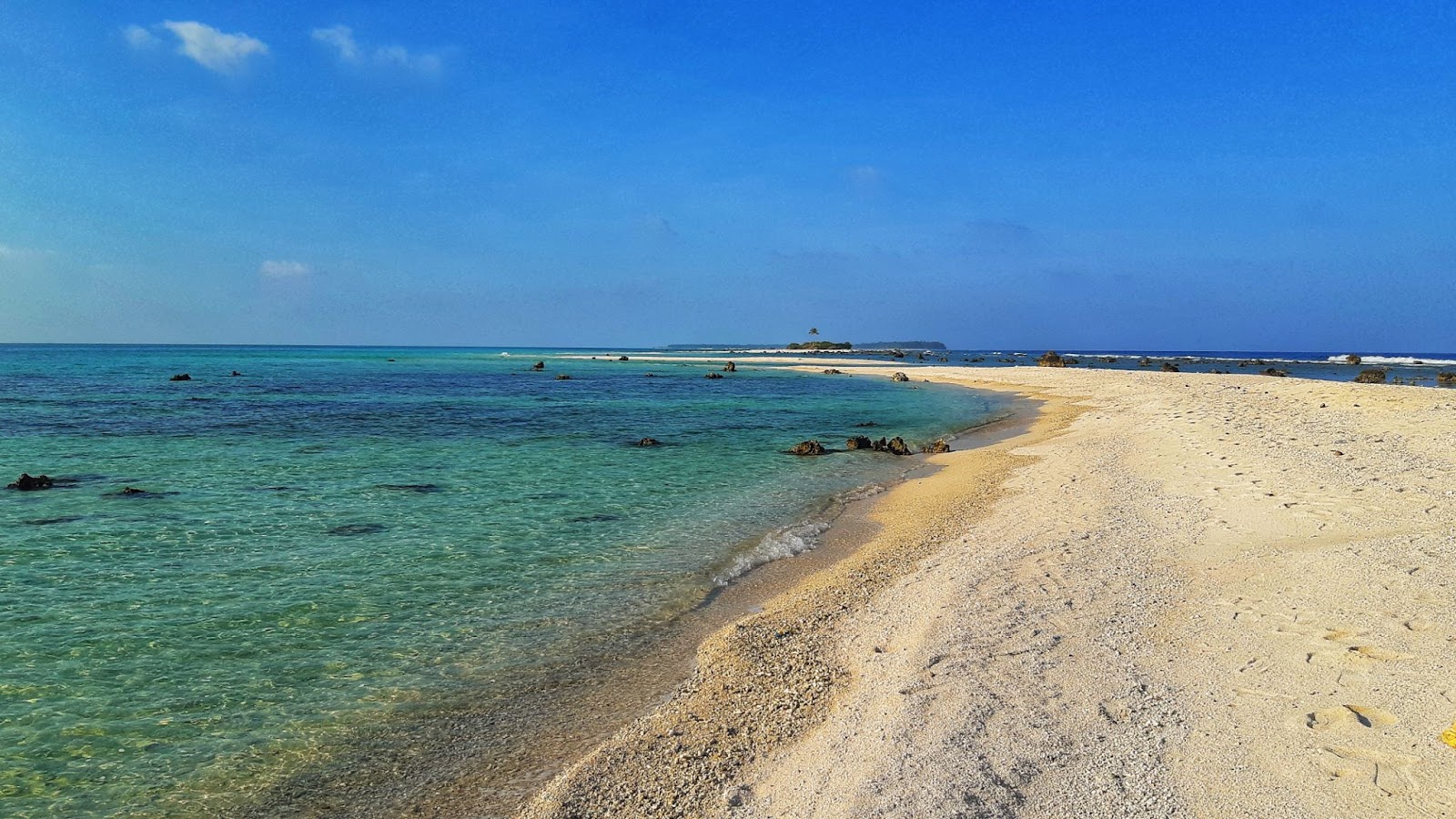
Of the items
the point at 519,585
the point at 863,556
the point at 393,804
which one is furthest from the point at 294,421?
the point at 393,804

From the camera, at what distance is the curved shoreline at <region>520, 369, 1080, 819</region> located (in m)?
5.17

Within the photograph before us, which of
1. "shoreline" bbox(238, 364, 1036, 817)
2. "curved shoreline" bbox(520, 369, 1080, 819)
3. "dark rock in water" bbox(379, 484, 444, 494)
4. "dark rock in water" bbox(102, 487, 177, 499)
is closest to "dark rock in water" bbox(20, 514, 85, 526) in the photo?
"dark rock in water" bbox(102, 487, 177, 499)

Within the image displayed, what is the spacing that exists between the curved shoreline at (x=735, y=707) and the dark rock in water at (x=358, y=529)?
7.35 meters

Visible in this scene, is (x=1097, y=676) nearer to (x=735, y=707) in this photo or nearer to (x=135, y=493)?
(x=735, y=707)

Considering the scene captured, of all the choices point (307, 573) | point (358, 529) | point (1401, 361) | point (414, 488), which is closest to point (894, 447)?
point (414, 488)

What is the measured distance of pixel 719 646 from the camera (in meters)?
7.87

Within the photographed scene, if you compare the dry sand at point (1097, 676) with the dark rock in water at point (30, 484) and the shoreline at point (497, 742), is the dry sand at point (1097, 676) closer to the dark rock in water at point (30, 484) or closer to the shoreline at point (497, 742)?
the shoreline at point (497, 742)

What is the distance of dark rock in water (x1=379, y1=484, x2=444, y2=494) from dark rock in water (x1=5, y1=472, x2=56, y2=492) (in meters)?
6.77

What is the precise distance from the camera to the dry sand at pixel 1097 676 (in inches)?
179

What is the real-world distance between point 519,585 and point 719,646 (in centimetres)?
345

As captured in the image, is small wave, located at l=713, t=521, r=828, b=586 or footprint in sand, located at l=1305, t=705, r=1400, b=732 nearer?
footprint in sand, located at l=1305, t=705, r=1400, b=732

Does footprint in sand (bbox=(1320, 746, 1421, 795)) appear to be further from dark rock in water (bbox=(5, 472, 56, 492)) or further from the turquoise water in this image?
dark rock in water (bbox=(5, 472, 56, 492))

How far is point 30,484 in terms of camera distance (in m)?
15.6

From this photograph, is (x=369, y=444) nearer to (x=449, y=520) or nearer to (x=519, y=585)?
(x=449, y=520)
